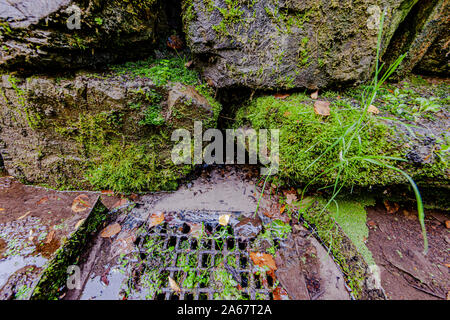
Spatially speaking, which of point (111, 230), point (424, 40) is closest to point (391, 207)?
point (424, 40)

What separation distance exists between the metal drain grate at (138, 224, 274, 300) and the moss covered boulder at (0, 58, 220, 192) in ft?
2.63

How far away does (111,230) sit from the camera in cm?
194

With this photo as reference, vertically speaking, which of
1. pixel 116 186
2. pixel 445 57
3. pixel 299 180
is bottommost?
pixel 116 186

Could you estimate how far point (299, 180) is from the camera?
201cm

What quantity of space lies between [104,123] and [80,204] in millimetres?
992

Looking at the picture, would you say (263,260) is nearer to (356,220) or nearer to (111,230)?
(356,220)

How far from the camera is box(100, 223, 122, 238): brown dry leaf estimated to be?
1895 millimetres

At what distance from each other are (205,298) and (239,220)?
792 millimetres

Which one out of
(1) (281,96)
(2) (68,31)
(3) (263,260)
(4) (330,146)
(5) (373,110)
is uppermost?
(2) (68,31)

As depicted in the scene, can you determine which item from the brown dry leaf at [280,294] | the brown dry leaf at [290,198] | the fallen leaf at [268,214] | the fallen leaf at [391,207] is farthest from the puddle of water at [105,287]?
the fallen leaf at [391,207]

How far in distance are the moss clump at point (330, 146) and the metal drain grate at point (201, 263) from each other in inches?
39.6

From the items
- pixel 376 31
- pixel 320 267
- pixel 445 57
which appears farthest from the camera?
pixel 445 57
